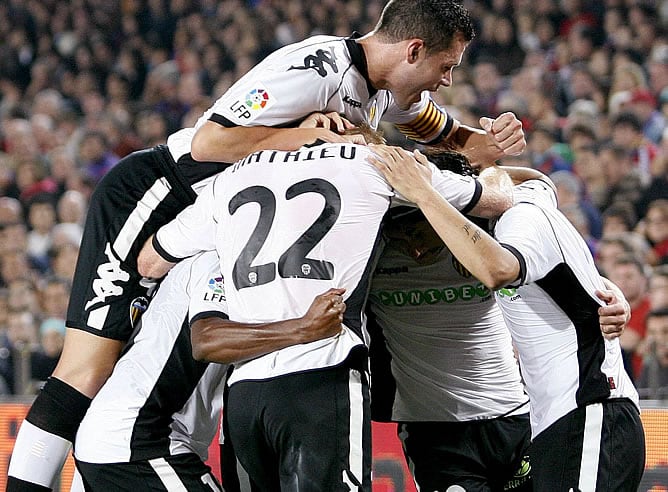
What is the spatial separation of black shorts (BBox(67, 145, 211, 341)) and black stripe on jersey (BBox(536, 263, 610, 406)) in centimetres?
136

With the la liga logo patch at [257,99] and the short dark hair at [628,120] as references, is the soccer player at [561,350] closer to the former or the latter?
the la liga logo patch at [257,99]

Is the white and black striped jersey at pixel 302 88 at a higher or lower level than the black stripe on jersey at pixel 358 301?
higher

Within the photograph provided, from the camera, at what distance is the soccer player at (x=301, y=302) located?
3.21 meters

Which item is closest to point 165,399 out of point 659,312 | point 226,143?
point 226,143

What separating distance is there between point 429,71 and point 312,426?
131cm

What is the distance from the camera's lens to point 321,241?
3256mm

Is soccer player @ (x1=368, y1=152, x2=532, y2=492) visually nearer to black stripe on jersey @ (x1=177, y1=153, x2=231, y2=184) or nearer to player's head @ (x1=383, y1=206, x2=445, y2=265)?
player's head @ (x1=383, y1=206, x2=445, y2=265)

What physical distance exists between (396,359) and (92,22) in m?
10.4

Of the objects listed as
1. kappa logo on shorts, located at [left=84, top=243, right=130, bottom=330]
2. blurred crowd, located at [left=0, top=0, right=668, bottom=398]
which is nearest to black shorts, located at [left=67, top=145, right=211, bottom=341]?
kappa logo on shorts, located at [left=84, top=243, right=130, bottom=330]

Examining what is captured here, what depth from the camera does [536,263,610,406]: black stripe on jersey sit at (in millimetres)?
3406

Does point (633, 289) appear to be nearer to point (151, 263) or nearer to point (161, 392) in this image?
point (151, 263)

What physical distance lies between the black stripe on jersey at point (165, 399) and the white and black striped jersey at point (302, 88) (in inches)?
28.6

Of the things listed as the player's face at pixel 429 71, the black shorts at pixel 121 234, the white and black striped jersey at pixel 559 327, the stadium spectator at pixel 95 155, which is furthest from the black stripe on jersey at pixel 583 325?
the stadium spectator at pixel 95 155

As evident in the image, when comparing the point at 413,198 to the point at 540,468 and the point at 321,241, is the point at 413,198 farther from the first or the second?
the point at 540,468
